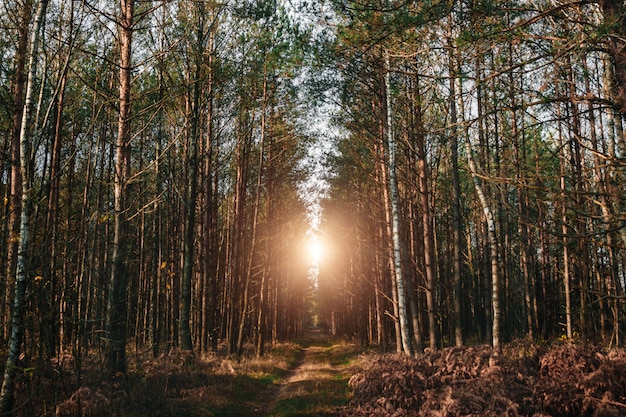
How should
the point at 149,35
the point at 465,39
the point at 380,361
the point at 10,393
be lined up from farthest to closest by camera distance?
the point at 149,35, the point at 380,361, the point at 465,39, the point at 10,393

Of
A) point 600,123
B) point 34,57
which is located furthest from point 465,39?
point 600,123

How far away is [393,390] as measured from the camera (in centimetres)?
772

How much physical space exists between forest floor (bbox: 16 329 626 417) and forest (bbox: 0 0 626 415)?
55 centimetres

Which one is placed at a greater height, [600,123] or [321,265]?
[600,123]

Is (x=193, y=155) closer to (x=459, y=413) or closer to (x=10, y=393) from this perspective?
(x=10, y=393)

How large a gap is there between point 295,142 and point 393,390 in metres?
14.7

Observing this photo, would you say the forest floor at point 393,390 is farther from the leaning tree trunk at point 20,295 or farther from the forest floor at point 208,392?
the leaning tree trunk at point 20,295

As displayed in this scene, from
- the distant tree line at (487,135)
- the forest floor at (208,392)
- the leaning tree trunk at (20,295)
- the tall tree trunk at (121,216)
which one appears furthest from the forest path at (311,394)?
the leaning tree trunk at (20,295)

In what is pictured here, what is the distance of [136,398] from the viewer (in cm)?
816

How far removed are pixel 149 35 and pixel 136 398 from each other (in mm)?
10523

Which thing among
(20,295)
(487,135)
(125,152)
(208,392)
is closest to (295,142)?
(487,135)

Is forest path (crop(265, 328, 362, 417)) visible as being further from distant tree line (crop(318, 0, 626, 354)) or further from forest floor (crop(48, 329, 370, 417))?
distant tree line (crop(318, 0, 626, 354))

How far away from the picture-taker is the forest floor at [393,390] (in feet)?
19.0

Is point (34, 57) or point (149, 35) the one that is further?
point (149, 35)
